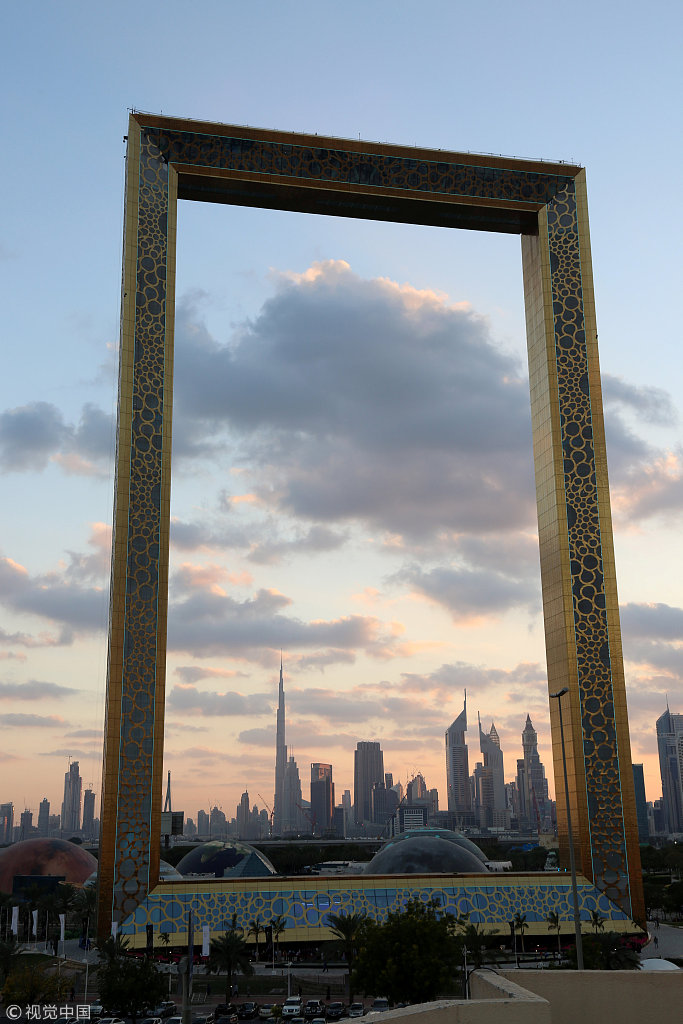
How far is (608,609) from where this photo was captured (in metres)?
43.3

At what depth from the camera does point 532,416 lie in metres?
48.3

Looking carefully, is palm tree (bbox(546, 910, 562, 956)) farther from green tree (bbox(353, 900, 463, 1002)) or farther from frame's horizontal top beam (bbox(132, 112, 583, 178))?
frame's horizontal top beam (bbox(132, 112, 583, 178))

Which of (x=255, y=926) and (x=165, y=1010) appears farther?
(x=255, y=926)

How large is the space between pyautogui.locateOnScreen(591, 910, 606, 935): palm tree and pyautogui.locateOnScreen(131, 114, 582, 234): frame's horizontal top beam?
3260 cm

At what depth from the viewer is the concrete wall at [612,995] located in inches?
463

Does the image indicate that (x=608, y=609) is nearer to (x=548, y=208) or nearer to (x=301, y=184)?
(x=548, y=208)

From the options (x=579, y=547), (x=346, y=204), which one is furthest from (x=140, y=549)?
(x=346, y=204)

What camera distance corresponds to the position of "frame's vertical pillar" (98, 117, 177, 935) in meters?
37.7

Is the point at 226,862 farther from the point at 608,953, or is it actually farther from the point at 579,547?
the point at 579,547

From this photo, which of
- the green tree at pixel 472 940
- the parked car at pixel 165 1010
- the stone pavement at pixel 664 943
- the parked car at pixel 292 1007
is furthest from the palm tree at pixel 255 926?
the stone pavement at pixel 664 943

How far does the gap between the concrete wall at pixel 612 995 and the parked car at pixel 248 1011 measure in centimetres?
2570

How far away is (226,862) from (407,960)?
40.2 m

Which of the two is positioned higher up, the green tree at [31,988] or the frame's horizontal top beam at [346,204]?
the frame's horizontal top beam at [346,204]

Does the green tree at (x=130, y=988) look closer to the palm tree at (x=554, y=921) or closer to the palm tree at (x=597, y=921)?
the palm tree at (x=554, y=921)
